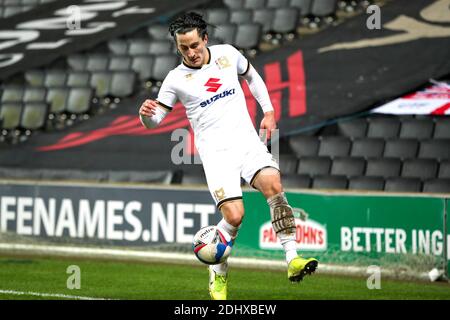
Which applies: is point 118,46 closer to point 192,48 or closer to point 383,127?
point 383,127

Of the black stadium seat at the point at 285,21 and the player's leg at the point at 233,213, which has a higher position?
the black stadium seat at the point at 285,21

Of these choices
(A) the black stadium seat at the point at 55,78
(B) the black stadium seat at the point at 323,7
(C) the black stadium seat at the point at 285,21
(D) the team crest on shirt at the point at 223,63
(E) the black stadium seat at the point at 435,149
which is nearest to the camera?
(D) the team crest on shirt at the point at 223,63

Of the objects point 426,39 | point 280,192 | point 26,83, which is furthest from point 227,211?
point 26,83

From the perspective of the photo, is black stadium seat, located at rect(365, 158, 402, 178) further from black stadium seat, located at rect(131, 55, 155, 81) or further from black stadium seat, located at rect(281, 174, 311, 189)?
black stadium seat, located at rect(131, 55, 155, 81)

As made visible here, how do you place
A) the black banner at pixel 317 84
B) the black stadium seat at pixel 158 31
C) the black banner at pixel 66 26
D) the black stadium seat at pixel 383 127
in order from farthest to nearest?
1. the black banner at pixel 66 26
2. the black stadium seat at pixel 158 31
3. the black banner at pixel 317 84
4. the black stadium seat at pixel 383 127

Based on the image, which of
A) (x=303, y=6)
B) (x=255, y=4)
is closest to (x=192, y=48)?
(x=303, y=6)

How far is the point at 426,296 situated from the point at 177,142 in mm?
6112

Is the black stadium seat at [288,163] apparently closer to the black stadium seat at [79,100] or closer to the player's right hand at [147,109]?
the black stadium seat at [79,100]

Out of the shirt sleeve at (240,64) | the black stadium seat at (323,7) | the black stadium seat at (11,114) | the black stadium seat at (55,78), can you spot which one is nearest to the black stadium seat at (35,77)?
the black stadium seat at (55,78)

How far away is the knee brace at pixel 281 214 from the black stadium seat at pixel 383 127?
6046 millimetres

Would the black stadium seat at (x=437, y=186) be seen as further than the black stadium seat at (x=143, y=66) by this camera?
No

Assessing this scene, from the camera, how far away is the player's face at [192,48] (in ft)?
26.7

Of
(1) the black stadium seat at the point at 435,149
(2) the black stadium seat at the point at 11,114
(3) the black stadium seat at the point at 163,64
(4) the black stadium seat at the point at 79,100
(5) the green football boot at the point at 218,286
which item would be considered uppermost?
(3) the black stadium seat at the point at 163,64

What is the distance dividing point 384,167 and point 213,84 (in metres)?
5.68
